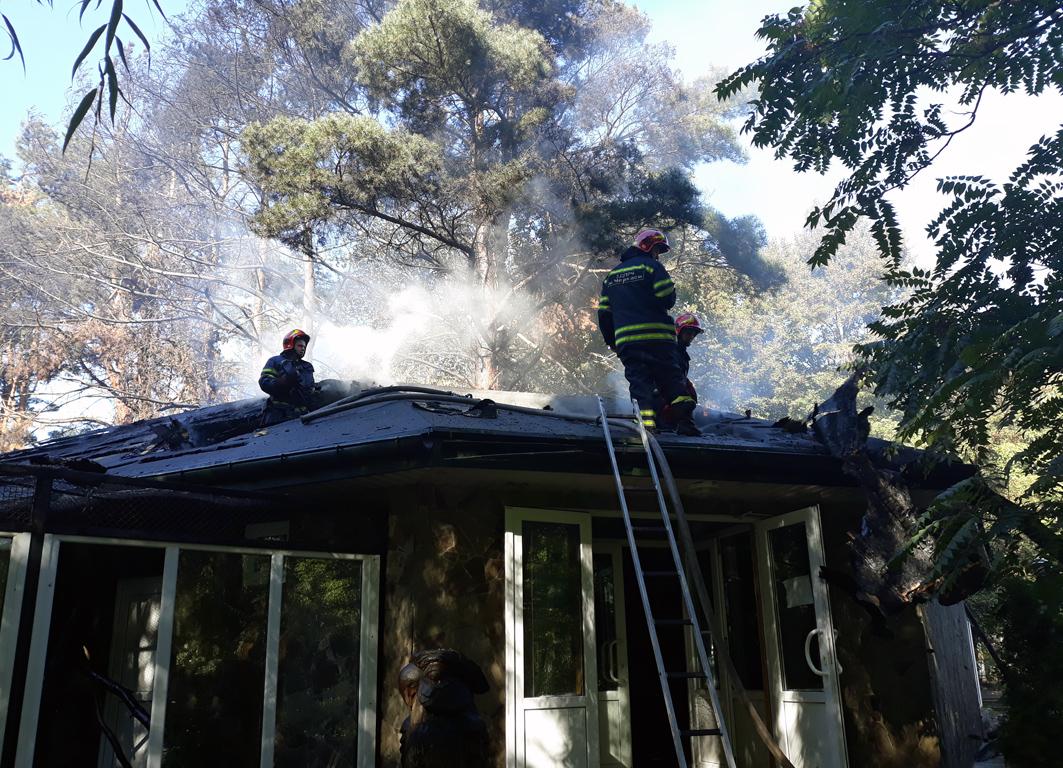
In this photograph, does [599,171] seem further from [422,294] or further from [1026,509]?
[1026,509]

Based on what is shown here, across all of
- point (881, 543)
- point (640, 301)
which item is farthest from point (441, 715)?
point (640, 301)

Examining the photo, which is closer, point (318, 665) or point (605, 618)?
point (318, 665)

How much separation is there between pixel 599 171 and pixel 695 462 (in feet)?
47.9

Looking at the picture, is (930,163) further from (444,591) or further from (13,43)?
(13,43)

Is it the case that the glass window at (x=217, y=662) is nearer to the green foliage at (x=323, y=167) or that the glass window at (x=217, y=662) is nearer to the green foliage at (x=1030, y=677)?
the green foliage at (x=1030, y=677)

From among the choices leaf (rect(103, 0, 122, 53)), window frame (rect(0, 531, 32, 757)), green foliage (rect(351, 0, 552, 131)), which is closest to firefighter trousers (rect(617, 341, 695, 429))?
window frame (rect(0, 531, 32, 757))

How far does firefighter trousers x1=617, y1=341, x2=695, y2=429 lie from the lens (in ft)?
19.9

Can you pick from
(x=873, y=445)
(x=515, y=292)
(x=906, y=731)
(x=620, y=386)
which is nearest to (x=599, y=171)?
(x=515, y=292)

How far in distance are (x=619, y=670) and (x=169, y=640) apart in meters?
3.31

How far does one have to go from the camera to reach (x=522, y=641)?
210 inches

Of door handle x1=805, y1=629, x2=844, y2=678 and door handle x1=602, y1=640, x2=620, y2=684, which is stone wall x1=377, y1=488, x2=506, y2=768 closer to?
door handle x1=602, y1=640, x2=620, y2=684

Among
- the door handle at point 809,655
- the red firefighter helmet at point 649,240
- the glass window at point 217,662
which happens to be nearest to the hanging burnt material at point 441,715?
the glass window at point 217,662

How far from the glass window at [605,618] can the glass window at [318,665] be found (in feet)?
5.67

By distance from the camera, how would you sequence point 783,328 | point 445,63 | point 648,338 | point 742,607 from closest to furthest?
point 648,338 < point 742,607 < point 445,63 < point 783,328
